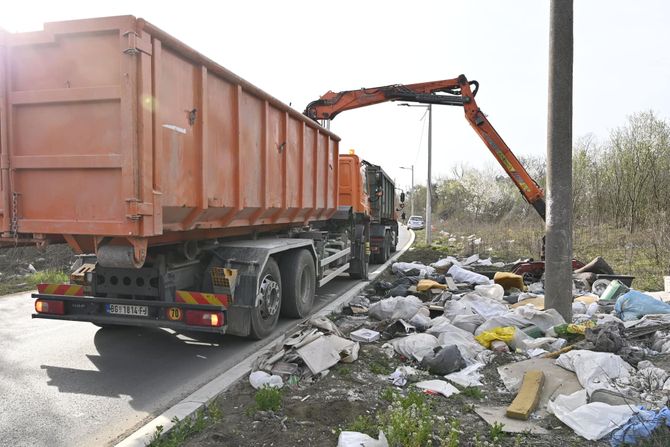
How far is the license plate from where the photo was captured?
510 cm

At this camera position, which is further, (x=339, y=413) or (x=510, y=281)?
(x=510, y=281)

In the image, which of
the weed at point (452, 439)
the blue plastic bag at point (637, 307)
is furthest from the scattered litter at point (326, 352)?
the blue plastic bag at point (637, 307)

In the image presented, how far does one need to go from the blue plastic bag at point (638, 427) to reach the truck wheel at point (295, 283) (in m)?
4.54

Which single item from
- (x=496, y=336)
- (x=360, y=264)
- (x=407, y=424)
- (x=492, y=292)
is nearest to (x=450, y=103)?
(x=360, y=264)

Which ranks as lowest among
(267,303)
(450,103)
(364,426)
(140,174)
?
(364,426)

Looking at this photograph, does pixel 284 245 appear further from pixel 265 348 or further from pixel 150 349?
pixel 150 349

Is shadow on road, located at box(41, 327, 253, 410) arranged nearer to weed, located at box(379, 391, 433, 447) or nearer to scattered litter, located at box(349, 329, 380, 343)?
scattered litter, located at box(349, 329, 380, 343)

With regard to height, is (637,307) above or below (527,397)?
above

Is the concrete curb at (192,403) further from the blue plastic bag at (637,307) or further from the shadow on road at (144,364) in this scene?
the blue plastic bag at (637,307)

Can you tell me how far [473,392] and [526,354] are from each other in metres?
1.38

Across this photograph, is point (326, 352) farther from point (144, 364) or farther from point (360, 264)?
point (360, 264)

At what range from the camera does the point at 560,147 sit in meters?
5.89

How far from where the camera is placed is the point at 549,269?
20.0ft

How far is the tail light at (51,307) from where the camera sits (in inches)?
210
